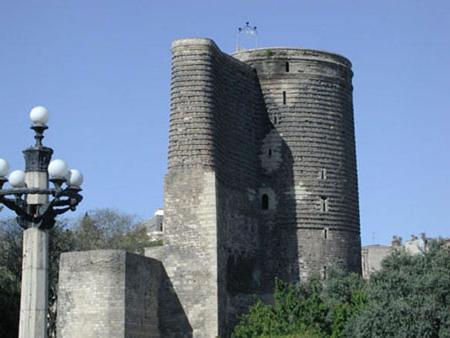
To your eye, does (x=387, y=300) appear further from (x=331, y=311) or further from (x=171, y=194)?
(x=171, y=194)

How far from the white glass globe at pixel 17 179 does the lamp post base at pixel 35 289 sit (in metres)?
0.64

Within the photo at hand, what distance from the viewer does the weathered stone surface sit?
3059 cm

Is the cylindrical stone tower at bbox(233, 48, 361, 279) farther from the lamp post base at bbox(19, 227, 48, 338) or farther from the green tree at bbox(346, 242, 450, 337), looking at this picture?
the lamp post base at bbox(19, 227, 48, 338)

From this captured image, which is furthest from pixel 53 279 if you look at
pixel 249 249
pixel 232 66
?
pixel 232 66

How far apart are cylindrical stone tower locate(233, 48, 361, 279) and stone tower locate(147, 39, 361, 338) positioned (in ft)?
0.12

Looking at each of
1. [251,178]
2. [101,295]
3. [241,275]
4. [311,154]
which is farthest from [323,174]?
[101,295]

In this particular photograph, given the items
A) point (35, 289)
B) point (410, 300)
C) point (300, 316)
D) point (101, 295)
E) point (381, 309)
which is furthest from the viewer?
point (300, 316)

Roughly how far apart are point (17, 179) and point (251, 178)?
918 inches

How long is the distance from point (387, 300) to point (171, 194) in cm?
806

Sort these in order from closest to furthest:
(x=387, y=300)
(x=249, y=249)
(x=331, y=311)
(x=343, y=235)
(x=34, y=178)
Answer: (x=34, y=178)
(x=387, y=300)
(x=331, y=311)
(x=249, y=249)
(x=343, y=235)

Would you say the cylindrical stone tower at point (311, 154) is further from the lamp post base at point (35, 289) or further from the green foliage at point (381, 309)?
the lamp post base at point (35, 289)

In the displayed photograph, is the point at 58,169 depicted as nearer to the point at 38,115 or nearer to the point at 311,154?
the point at 38,115

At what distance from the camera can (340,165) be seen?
128ft

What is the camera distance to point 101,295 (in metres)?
30.8
